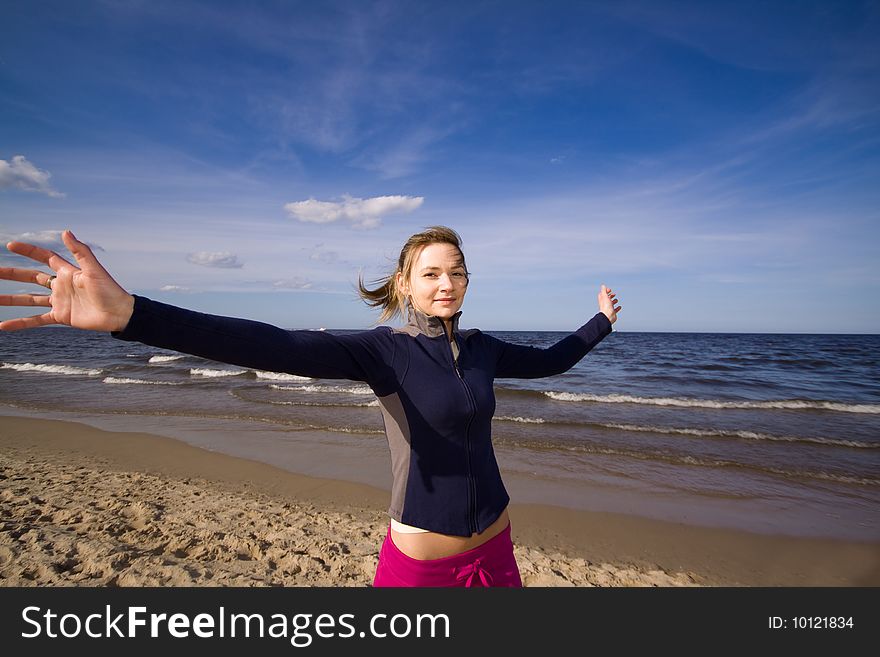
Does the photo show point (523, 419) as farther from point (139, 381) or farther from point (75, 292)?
point (139, 381)

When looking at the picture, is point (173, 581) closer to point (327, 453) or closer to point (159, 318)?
point (159, 318)

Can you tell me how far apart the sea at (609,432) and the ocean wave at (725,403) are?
0.08m

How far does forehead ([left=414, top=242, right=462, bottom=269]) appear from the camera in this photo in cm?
235

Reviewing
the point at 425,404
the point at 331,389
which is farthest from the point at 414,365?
the point at 331,389

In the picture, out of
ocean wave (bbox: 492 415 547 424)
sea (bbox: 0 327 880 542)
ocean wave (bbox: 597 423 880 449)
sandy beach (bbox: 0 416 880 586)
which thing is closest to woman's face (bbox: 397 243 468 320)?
sea (bbox: 0 327 880 542)

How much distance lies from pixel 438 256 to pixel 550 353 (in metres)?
1.13

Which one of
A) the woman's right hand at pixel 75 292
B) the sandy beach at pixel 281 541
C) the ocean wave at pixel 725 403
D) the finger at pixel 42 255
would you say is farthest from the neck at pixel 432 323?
the ocean wave at pixel 725 403

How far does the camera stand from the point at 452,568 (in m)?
2.10

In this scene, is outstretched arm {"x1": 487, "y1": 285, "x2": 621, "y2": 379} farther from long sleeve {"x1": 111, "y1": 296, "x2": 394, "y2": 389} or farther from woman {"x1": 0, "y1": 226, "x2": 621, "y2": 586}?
long sleeve {"x1": 111, "y1": 296, "x2": 394, "y2": 389}

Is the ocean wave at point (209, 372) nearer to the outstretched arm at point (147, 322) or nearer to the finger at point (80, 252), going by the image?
the outstretched arm at point (147, 322)
